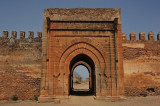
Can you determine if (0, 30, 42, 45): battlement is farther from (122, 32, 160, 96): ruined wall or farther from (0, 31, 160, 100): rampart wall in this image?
(122, 32, 160, 96): ruined wall

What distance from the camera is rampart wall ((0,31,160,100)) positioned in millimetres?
10516

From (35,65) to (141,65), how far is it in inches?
285

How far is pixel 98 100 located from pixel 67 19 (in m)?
5.02

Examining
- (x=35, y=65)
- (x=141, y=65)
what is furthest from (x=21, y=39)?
(x=141, y=65)

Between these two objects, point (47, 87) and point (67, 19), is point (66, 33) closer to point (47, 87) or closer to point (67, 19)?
point (67, 19)

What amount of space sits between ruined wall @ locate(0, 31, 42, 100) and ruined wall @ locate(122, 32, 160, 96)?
597 centimetres

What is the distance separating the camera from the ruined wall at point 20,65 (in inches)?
411

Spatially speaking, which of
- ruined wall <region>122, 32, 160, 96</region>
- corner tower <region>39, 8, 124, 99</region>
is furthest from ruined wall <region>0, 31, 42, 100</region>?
ruined wall <region>122, 32, 160, 96</region>

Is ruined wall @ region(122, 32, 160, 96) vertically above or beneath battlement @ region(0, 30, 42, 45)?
beneath

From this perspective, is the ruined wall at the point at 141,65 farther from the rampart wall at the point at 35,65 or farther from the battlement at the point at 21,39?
the battlement at the point at 21,39

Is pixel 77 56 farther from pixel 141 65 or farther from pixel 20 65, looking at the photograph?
pixel 141 65

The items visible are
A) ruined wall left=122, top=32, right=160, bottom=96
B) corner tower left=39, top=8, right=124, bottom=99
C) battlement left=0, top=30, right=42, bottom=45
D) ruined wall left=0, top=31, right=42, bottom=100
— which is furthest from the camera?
battlement left=0, top=30, right=42, bottom=45

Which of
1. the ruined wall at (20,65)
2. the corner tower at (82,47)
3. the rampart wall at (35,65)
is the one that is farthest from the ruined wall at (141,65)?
the ruined wall at (20,65)

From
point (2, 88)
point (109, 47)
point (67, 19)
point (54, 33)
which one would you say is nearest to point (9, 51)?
point (2, 88)
